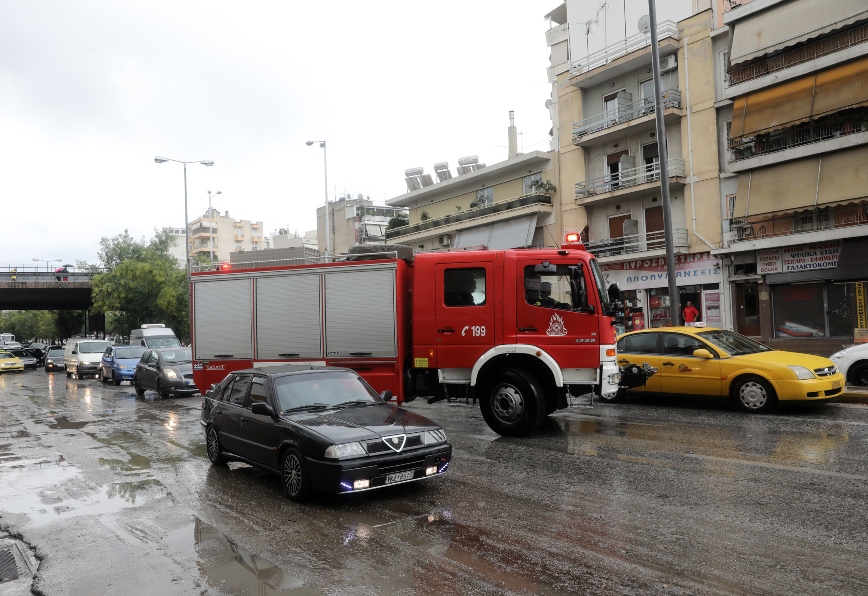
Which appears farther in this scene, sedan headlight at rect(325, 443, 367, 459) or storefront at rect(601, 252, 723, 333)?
storefront at rect(601, 252, 723, 333)

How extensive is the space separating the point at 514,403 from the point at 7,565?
646cm

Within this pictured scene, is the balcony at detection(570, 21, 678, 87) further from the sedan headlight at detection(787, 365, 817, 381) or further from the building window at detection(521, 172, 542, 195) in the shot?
the sedan headlight at detection(787, 365, 817, 381)

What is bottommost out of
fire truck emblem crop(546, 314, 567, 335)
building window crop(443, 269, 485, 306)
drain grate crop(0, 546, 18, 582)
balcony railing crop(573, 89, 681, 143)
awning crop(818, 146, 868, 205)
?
drain grate crop(0, 546, 18, 582)

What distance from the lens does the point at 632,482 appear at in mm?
6871

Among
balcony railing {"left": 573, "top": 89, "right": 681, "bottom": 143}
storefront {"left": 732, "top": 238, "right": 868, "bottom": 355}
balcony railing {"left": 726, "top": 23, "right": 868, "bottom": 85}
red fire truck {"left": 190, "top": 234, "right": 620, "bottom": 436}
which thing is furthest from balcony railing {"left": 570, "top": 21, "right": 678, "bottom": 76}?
red fire truck {"left": 190, "top": 234, "right": 620, "bottom": 436}

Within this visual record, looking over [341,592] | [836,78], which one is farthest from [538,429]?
[836,78]

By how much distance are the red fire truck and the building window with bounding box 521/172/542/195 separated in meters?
24.2

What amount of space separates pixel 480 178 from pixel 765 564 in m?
34.2

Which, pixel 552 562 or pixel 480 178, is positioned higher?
pixel 480 178

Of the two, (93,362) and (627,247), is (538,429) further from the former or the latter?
(93,362)

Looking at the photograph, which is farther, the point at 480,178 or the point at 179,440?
the point at 480,178

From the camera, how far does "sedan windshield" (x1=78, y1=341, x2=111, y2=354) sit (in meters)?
31.8

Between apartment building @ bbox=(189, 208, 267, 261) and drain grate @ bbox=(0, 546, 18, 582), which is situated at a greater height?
apartment building @ bbox=(189, 208, 267, 261)

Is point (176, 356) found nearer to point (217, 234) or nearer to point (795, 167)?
point (795, 167)
